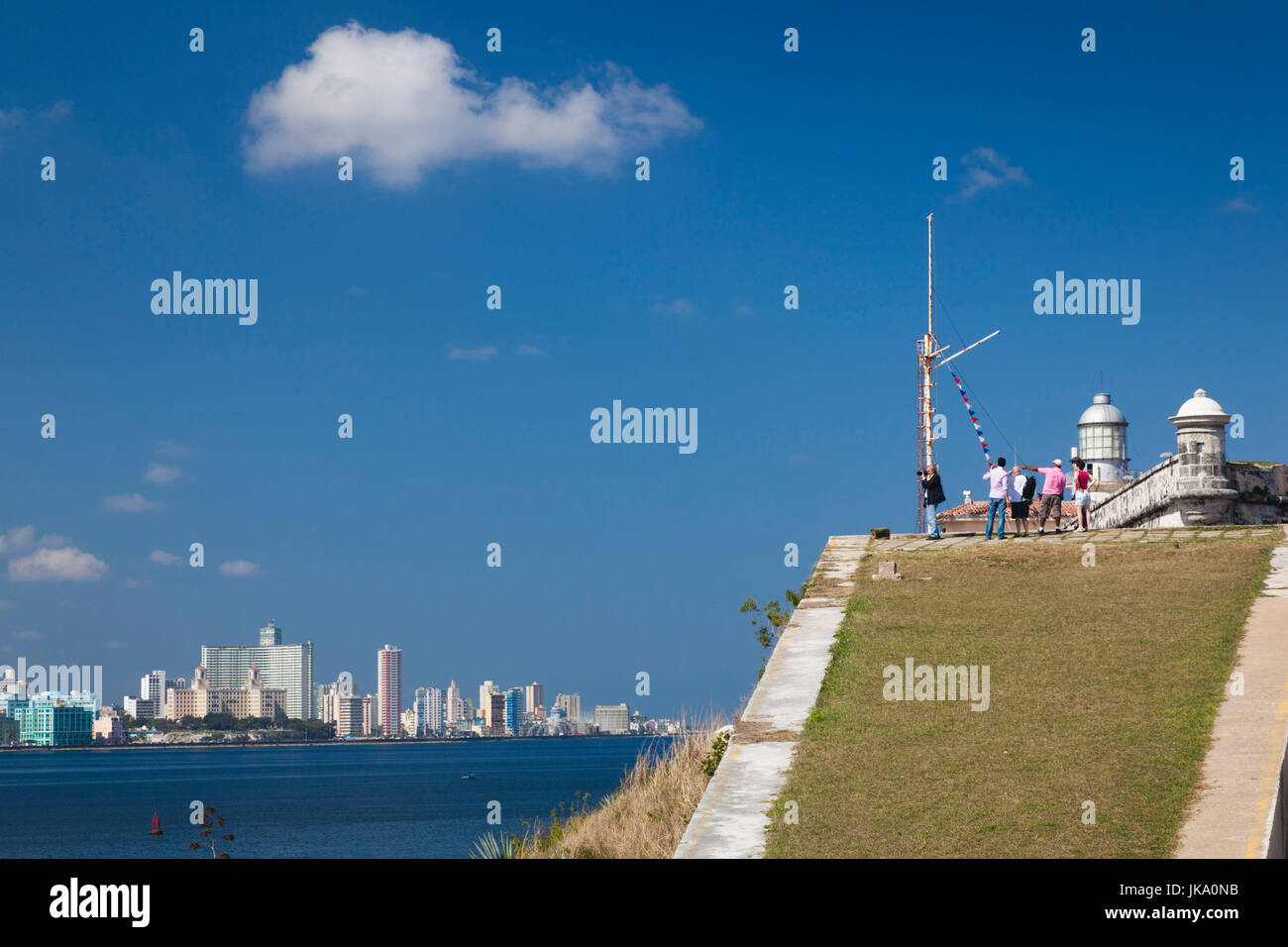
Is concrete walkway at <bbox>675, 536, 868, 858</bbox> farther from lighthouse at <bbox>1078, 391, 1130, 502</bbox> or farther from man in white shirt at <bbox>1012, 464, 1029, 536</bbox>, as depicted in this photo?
lighthouse at <bbox>1078, 391, 1130, 502</bbox>

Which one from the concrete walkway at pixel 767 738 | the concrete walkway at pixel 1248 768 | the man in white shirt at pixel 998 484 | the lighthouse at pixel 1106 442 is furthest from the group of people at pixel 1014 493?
the lighthouse at pixel 1106 442

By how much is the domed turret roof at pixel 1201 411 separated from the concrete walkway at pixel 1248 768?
37.1ft

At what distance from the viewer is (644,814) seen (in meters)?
12.8

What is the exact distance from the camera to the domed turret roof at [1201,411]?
23953 mm

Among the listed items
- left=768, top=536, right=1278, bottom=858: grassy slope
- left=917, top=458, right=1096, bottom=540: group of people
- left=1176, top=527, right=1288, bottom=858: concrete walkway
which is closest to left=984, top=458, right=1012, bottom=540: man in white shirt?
left=917, top=458, right=1096, bottom=540: group of people

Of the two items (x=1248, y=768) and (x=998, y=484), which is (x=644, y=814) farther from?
(x=998, y=484)

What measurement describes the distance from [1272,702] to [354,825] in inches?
3026

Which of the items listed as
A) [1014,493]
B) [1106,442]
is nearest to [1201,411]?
[1014,493]

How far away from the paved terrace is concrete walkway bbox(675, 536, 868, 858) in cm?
1

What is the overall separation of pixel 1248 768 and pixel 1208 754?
423 millimetres
